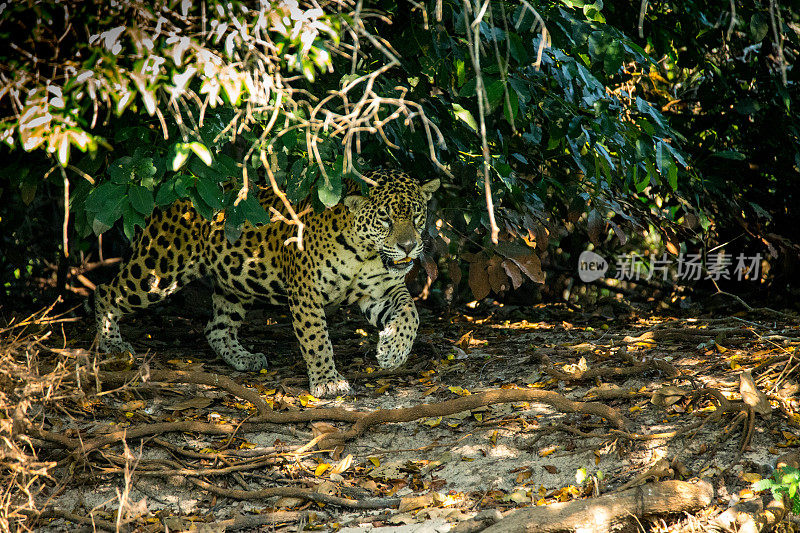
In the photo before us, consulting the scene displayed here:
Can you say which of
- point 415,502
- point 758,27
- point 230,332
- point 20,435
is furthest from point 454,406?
point 758,27

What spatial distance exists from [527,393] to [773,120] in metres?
4.23

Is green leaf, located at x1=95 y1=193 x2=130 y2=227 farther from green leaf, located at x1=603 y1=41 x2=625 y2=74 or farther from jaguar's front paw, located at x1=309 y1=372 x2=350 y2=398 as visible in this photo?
green leaf, located at x1=603 y1=41 x2=625 y2=74

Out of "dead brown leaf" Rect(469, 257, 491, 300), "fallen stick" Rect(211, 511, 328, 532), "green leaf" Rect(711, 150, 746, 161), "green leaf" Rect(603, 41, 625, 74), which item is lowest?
"fallen stick" Rect(211, 511, 328, 532)

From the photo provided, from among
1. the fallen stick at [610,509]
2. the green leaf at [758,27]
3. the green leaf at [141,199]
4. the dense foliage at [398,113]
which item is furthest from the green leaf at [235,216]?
the green leaf at [758,27]

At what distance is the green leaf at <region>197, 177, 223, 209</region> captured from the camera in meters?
4.46

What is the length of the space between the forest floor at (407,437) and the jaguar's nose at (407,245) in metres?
0.95

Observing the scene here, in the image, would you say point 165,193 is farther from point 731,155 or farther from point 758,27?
point 731,155

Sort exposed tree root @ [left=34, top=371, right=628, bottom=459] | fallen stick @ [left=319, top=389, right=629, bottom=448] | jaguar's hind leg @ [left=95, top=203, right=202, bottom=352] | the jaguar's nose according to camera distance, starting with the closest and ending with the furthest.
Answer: exposed tree root @ [left=34, top=371, right=628, bottom=459]
fallen stick @ [left=319, top=389, right=629, bottom=448]
the jaguar's nose
jaguar's hind leg @ [left=95, top=203, right=202, bottom=352]

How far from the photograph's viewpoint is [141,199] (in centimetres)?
445

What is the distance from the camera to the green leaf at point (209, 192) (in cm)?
446

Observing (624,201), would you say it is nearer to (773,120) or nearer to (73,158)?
(773,120)

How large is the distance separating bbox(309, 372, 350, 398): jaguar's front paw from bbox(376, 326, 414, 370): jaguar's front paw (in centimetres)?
42

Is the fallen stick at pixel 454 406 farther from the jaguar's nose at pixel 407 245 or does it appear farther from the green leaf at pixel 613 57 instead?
the green leaf at pixel 613 57

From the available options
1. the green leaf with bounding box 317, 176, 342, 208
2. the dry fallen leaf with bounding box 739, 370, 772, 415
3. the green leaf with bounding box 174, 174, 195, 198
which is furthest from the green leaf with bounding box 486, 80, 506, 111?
the dry fallen leaf with bounding box 739, 370, 772, 415
